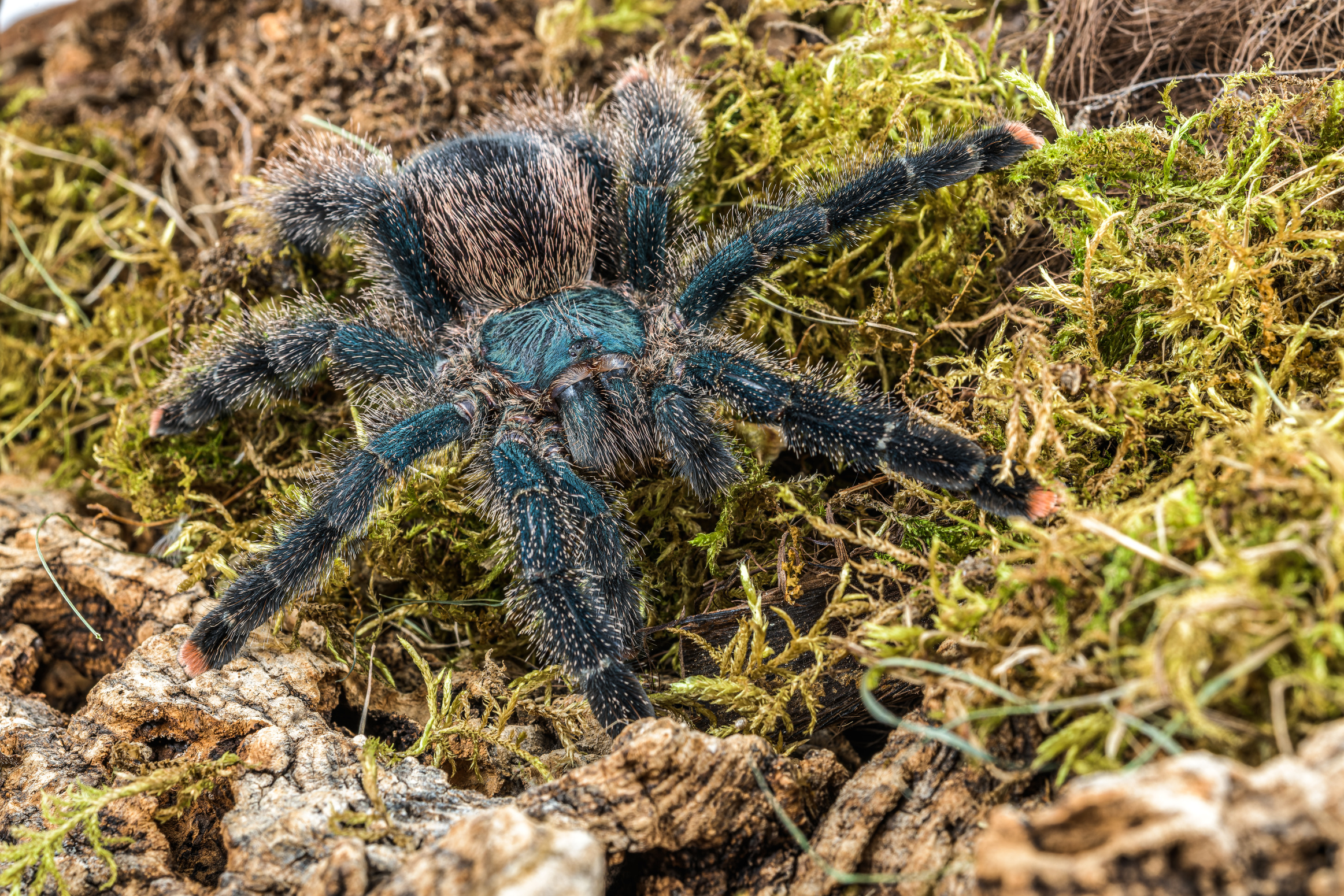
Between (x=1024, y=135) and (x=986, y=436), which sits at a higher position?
(x=1024, y=135)

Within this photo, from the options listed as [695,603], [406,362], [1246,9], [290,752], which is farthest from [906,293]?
[290,752]

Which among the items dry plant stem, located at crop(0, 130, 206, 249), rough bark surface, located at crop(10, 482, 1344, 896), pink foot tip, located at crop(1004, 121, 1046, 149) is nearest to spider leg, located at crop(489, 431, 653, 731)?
rough bark surface, located at crop(10, 482, 1344, 896)

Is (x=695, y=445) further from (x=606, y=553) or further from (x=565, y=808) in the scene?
(x=565, y=808)

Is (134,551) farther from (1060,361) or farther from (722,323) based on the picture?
(1060,361)

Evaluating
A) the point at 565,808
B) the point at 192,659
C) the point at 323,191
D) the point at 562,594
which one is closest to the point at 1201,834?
the point at 565,808

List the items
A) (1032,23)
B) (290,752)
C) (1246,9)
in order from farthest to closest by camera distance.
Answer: (1032,23) → (1246,9) → (290,752)
